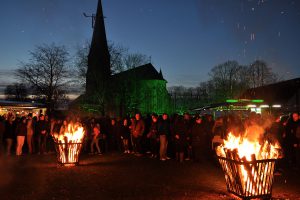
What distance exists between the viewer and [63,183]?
30.3 feet

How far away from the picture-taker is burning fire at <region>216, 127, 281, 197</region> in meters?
6.95

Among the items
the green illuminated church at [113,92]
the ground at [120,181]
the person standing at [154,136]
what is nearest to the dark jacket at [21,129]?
the ground at [120,181]

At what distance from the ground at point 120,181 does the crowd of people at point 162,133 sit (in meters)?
0.86

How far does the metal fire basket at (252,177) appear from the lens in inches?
273

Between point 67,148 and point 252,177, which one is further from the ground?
point 67,148

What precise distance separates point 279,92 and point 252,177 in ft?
113

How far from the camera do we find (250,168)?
22.7 feet

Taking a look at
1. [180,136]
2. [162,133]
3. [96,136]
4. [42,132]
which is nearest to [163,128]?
[162,133]

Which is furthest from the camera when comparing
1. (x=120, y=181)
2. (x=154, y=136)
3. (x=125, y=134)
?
(x=125, y=134)

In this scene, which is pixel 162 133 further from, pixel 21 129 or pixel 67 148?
pixel 21 129

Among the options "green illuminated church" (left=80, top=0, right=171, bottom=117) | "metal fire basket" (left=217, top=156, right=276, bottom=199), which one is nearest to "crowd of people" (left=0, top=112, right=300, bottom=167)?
"metal fire basket" (left=217, top=156, right=276, bottom=199)

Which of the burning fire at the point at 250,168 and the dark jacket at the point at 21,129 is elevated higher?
the dark jacket at the point at 21,129

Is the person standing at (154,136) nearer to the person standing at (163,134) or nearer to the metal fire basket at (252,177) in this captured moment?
the person standing at (163,134)

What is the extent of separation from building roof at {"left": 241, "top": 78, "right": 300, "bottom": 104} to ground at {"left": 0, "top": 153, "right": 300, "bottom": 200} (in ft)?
82.7
